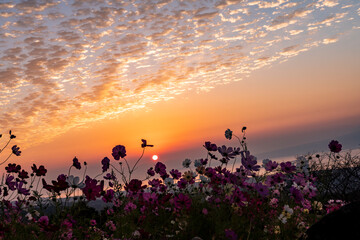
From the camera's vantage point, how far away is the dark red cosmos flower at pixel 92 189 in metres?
4.20

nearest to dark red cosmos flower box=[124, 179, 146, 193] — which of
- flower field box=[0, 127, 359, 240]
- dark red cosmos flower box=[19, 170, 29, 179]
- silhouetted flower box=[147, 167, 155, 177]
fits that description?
flower field box=[0, 127, 359, 240]

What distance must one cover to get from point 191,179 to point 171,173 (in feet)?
2.18

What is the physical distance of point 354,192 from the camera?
9.63 meters

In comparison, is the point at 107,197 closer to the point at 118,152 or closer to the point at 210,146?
the point at 118,152

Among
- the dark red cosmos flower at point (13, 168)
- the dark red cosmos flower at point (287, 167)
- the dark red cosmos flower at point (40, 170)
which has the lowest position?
the dark red cosmos flower at point (287, 167)

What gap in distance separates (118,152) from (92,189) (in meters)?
2.34

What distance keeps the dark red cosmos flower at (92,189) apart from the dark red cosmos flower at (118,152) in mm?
2221

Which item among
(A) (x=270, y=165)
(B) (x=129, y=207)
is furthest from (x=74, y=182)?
(A) (x=270, y=165)

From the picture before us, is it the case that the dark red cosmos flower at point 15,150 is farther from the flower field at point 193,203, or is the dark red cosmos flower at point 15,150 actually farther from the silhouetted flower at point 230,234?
the silhouetted flower at point 230,234

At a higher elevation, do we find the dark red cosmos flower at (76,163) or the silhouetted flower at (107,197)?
the dark red cosmos flower at (76,163)

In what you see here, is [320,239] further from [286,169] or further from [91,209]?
[91,209]

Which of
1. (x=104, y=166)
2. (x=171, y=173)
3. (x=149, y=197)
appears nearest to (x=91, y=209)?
(x=171, y=173)

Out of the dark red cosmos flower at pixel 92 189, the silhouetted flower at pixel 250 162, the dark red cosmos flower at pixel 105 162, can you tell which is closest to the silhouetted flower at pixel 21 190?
the dark red cosmos flower at pixel 105 162

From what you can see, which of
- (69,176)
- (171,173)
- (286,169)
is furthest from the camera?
(171,173)
